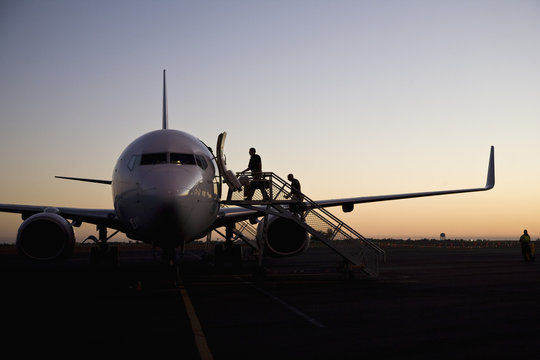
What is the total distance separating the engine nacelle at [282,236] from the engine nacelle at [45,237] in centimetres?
556

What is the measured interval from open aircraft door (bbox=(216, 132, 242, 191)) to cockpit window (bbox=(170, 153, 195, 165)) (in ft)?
3.89

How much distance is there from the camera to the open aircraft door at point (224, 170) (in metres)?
14.1

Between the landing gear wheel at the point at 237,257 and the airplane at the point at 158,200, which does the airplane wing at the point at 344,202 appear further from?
the landing gear wheel at the point at 237,257

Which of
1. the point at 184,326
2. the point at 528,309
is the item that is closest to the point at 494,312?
the point at 528,309

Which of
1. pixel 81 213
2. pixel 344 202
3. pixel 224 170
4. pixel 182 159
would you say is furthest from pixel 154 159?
pixel 344 202

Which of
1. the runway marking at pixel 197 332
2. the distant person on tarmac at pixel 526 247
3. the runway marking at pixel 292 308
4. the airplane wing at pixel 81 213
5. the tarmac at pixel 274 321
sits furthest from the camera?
the distant person on tarmac at pixel 526 247

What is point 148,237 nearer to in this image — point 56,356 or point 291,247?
point 291,247

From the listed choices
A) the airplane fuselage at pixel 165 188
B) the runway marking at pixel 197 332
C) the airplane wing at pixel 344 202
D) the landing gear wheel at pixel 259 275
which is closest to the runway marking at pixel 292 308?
the landing gear wheel at pixel 259 275

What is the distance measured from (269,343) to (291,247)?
1003cm

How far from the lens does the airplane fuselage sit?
1140 centimetres

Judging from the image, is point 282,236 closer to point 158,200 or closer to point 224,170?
point 224,170

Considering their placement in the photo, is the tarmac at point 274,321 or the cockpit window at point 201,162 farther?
the cockpit window at point 201,162

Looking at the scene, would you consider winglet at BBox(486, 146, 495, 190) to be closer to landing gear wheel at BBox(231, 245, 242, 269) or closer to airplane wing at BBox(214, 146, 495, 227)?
airplane wing at BBox(214, 146, 495, 227)

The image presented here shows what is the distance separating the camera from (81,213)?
17344mm
